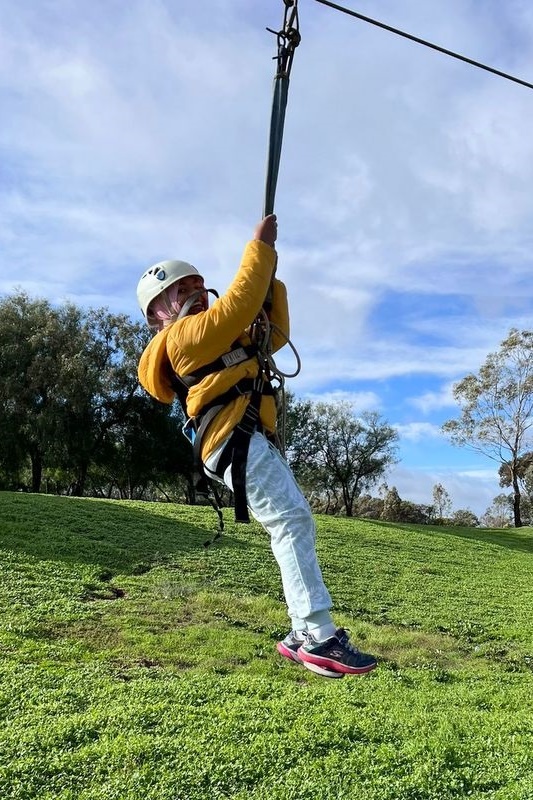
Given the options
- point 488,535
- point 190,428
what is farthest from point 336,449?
point 190,428

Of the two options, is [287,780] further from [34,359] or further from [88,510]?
[34,359]

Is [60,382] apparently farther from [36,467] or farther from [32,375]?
[36,467]

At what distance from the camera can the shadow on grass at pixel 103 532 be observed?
12750 millimetres

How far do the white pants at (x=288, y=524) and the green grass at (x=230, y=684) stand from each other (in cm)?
248

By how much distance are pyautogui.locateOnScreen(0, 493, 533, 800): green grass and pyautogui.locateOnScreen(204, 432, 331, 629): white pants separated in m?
2.48

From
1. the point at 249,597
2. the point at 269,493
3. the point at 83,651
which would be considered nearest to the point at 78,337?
the point at 249,597

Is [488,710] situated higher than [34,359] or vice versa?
[34,359]

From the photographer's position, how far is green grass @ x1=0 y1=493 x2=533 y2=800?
15.7ft

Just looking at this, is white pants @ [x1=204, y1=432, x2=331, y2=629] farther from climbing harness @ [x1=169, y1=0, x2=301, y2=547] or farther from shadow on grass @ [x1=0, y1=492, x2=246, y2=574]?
shadow on grass @ [x1=0, y1=492, x2=246, y2=574]

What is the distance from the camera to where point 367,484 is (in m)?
41.1

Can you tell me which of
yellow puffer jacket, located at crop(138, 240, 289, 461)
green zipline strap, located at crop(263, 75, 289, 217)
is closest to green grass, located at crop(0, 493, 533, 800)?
yellow puffer jacket, located at crop(138, 240, 289, 461)

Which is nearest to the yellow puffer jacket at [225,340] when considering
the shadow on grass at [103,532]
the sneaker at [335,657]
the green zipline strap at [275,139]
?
the green zipline strap at [275,139]

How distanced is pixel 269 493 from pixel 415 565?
1529cm

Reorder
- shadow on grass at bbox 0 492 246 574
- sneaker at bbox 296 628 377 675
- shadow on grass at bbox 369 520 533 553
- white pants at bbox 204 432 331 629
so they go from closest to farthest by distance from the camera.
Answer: sneaker at bbox 296 628 377 675 < white pants at bbox 204 432 331 629 < shadow on grass at bbox 0 492 246 574 < shadow on grass at bbox 369 520 533 553
